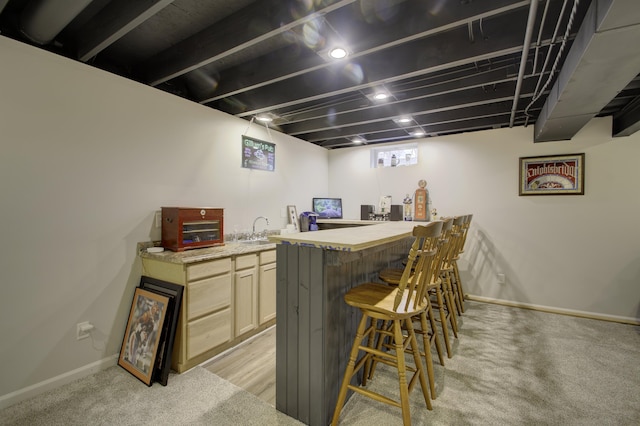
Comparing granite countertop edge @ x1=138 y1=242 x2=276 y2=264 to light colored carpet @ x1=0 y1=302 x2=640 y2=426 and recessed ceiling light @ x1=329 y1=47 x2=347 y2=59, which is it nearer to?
light colored carpet @ x1=0 y1=302 x2=640 y2=426

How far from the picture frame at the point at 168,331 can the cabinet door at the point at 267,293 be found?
0.87m

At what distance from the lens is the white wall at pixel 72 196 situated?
74.4 inches

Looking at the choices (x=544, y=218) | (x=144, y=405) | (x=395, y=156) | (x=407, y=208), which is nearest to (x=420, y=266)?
(x=144, y=405)

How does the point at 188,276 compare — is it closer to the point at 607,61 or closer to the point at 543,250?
the point at 607,61

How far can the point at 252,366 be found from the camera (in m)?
2.35

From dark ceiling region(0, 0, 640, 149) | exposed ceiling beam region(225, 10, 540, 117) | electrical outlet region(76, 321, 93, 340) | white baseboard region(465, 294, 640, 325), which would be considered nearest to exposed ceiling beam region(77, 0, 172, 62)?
dark ceiling region(0, 0, 640, 149)

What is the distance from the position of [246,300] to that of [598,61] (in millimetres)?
3175

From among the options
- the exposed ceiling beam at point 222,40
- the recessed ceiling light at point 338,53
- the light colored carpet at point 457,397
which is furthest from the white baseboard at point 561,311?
the exposed ceiling beam at point 222,40

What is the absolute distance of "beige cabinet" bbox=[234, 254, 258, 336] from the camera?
8.78ft

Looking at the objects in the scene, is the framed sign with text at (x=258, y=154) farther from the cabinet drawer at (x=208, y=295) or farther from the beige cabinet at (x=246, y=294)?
the cabinet drawer at (x=208, y=295)

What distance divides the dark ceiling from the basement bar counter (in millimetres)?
1373

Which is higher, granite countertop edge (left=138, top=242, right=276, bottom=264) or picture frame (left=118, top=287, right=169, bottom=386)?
granite countertop edge (left=138, top=242, right=276, bottom=264)

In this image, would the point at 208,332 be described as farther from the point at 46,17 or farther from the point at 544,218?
the point at 544,218

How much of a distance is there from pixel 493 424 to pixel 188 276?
2294 mm
